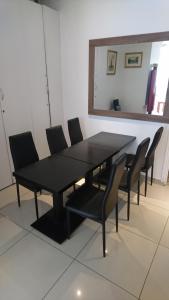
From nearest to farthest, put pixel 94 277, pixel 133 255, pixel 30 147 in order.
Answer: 1. pixel 94 277
2. pixel 133 255
3. pixel 30 147

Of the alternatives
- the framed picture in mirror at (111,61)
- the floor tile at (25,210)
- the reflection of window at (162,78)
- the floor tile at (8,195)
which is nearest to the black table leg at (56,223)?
the floor tile at (25,210)

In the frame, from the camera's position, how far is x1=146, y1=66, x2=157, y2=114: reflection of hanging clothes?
268 centimetres

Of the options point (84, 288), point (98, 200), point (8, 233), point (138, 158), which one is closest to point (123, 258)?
point (84, 288)

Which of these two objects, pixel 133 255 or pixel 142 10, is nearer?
pixel 133 255

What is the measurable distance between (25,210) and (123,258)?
1.26 m

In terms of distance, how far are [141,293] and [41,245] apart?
3.16 ft

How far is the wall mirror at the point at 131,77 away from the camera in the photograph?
8.53 feet

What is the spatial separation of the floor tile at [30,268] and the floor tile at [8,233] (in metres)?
0.06

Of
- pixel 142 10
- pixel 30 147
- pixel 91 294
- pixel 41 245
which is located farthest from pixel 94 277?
pixel 142 10

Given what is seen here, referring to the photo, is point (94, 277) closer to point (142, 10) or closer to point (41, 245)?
point (41, 245)

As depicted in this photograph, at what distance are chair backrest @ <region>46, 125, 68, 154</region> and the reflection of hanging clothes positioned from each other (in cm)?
132

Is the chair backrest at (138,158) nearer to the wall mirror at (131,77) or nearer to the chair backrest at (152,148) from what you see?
the chair backrest at (152,148)

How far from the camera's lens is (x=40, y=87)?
314cm

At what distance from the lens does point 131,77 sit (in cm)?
288
